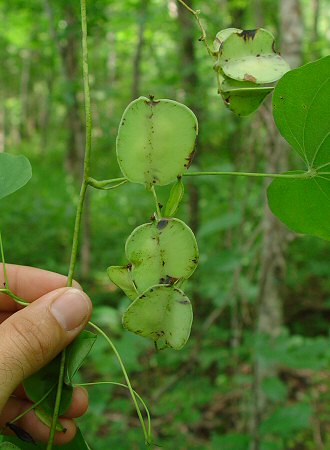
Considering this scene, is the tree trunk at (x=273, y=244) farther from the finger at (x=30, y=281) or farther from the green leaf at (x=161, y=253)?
the green leaf at (x=161, y=253)

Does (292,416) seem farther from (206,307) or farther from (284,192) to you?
(206,307)

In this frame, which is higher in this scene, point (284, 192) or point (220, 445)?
point (284, 192)

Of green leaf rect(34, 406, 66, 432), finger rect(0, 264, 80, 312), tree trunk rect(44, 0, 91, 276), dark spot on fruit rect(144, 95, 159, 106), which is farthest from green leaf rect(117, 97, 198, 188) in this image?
tree trunk rect(44, 0, 91, 276)

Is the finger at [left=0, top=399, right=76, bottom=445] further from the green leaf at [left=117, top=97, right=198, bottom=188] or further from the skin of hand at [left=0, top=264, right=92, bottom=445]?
the green leaf at [left=117, top=97, right=198, bottom=188]

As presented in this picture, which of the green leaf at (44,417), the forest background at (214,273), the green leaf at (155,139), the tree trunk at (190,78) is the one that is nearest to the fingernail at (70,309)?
the green leaf at (44,417)

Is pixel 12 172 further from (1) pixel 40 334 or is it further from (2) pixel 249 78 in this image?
(2) pixel 249 78

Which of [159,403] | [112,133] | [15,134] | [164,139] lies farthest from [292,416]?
[15,134]

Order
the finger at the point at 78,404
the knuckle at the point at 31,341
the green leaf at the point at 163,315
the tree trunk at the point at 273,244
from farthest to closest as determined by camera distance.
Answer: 1. the tree trunk at the point at 273,244
2. the finger at the point at 78,404
3. the knuckle at the point at 31,341
4. the green leaf at the point at 163,315
